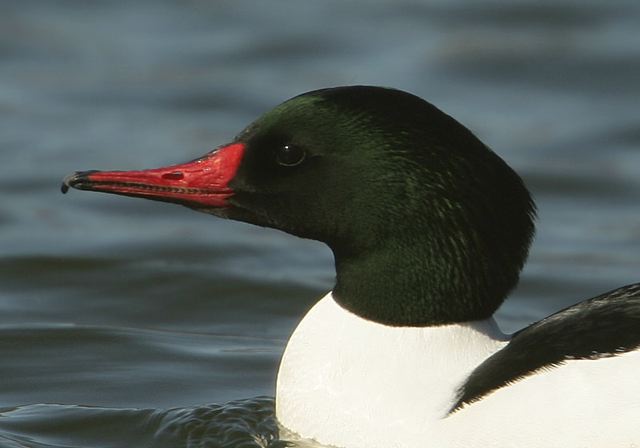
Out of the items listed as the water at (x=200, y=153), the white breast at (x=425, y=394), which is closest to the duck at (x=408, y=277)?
the white breast at (x=425, y=394)

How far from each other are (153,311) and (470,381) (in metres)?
2.88

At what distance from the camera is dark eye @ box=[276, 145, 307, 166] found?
563 cm

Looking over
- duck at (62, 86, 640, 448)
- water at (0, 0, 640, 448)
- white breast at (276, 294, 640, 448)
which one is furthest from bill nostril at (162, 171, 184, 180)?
water at (0, 0, 640, 448)

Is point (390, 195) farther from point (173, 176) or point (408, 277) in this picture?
point (173, 176)

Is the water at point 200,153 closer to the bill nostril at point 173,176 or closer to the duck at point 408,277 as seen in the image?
the duck at point 408,277

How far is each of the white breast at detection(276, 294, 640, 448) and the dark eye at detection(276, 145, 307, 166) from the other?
20.1 inches

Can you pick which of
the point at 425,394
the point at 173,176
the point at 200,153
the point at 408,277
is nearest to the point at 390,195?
the point at 408,277

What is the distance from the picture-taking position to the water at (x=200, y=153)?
7031mm

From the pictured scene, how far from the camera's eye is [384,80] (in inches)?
435

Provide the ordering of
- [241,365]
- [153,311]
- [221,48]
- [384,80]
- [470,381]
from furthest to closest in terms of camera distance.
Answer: [221,48] → [384,80] → [153,311] → [241,365] → [470,381]

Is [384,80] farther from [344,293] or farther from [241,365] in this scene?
[344,293]

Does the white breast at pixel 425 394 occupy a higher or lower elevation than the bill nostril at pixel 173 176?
lower

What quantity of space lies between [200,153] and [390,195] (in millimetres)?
4737

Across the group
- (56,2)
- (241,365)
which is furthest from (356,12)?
(241,365)
